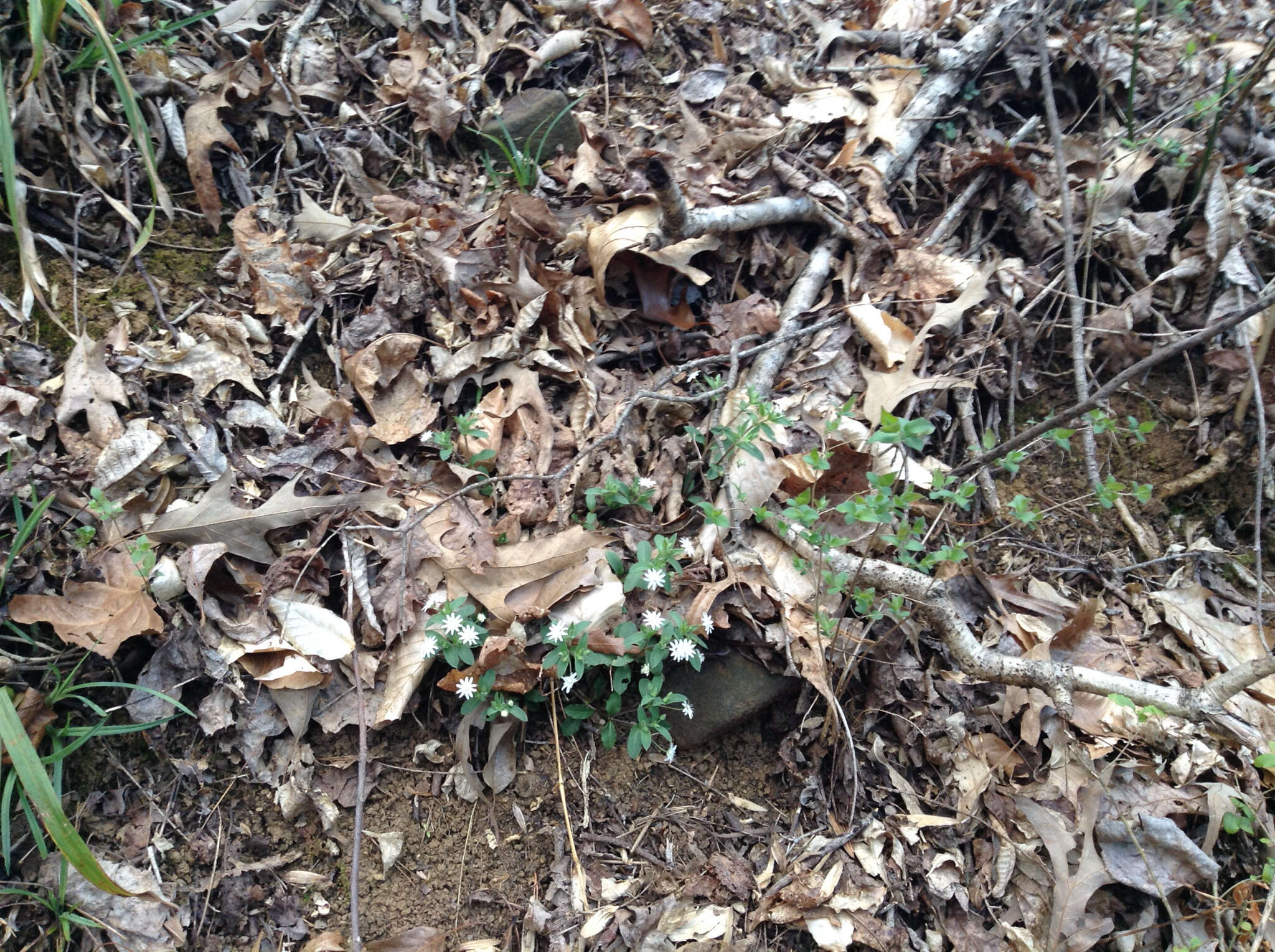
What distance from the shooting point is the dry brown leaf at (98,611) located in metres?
1.85

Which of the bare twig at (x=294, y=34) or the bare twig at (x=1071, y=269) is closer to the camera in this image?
the bare twig at (x=1071, y=269)

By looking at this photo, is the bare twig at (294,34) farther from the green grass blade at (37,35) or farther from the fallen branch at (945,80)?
the fallen branch at (945,80)

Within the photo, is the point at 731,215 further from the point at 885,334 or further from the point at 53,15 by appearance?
the point at 53,15

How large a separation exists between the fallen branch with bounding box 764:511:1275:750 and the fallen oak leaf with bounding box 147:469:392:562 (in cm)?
131

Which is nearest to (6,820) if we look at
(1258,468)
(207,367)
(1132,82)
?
(207,367)

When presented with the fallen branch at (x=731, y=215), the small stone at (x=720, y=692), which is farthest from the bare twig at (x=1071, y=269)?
the small stone at (x=720, y=692)

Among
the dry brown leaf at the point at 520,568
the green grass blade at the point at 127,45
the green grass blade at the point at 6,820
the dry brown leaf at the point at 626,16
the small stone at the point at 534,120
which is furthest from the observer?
the dry brown leaf at the point at 626,16

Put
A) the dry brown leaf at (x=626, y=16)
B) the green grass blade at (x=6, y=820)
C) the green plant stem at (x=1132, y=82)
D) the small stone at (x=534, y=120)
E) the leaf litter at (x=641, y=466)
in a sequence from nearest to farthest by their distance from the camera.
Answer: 1. the green grass blade at (x=6, y=820)
2. the leaf litter at (x=641, y=466)
3. the green plant stem at (x=1132, y=82)
4. the small stone at (x=534, y=120)
5. the dry brown leaf at (x=626, y=16)

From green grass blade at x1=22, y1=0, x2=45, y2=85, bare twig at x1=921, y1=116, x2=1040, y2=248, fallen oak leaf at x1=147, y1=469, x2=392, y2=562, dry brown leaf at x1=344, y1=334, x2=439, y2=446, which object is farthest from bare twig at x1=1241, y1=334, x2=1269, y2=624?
green grass blade at x1=22, y1=0, x2=45, y2=85

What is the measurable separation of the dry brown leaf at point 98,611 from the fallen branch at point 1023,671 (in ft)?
5.33

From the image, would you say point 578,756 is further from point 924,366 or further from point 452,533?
point 924,366

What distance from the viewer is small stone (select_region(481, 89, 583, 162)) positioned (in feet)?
9.11

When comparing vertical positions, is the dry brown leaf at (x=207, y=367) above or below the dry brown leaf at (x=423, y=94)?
below

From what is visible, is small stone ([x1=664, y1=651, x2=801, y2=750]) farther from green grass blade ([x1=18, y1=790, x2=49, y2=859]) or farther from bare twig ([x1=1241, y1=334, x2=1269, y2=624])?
green grass blade ([x1=18, y1=790, x2=49, y2=859])
